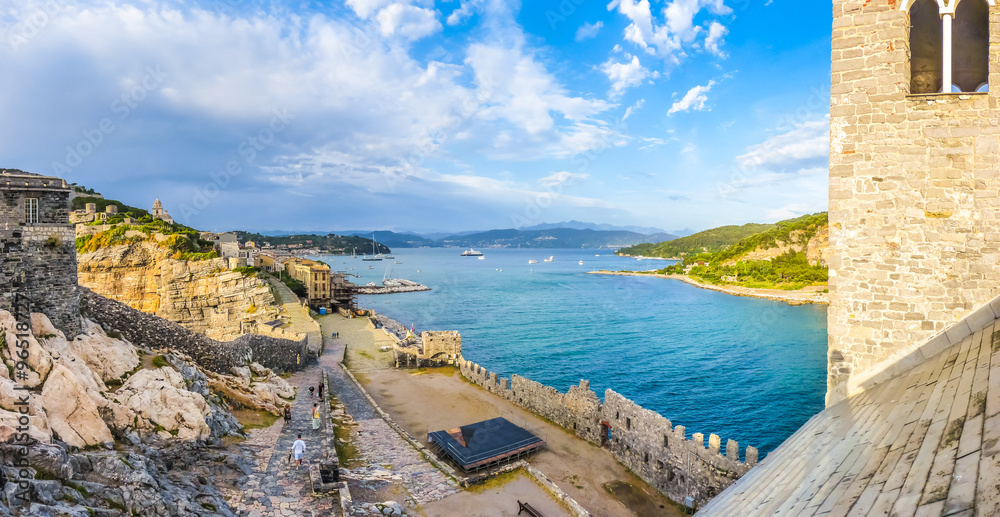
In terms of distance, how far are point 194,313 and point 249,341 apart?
785 centimetres

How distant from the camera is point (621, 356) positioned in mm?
38562

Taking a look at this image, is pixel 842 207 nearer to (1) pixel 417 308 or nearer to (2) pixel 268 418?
(2) pixel 268 418

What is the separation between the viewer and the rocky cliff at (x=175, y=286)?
906 inches

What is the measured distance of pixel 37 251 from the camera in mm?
10438

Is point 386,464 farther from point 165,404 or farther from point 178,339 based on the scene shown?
point 178,339

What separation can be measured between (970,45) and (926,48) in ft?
1.49

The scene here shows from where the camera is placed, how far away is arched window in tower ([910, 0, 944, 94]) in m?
6.50

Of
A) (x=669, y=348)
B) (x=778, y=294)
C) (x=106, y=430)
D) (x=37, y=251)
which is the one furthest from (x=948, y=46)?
(x=778, y=294)

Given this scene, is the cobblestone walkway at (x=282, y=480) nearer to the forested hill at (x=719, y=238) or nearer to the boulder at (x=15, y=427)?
the boulder at (x=15, y=427)

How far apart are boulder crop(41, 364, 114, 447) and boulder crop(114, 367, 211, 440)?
3.68ft

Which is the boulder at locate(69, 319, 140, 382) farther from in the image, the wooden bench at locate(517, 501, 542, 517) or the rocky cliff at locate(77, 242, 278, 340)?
the rocky cliff at locate(77, 242, 278, 340)

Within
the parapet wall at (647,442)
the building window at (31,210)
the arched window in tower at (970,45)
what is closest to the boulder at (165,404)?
the building window at (31,210)

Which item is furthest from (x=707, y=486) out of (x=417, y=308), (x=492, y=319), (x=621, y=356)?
(x=417, y=308)

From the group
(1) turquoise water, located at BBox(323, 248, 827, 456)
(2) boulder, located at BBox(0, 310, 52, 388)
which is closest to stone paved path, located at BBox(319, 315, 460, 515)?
(2) boulder, located at BBox(0, 310, 52, 388)
